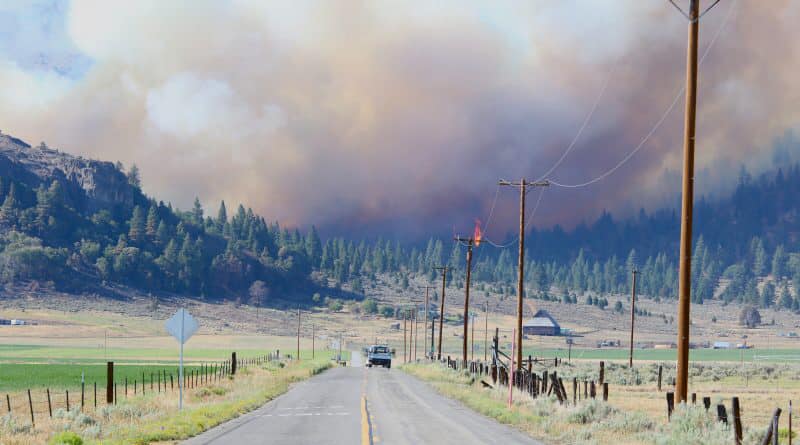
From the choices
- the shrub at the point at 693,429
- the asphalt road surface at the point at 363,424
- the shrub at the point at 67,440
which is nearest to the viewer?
the shrub at the point at 67,440

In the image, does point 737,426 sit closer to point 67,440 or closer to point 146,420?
point 67,440

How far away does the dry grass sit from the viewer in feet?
78.1

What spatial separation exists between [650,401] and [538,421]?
2618 centimetres

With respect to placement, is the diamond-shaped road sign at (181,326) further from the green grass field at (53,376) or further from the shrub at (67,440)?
the green grass field at (53,376)

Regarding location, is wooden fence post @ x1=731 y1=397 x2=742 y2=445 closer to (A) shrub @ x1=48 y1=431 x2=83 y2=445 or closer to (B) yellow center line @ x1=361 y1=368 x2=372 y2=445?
(B) yellow center line @ x1=361 y1=368 x2=372 y2=445

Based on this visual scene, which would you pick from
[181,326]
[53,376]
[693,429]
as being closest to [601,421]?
[693,429]

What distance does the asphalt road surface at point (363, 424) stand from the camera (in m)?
22.6

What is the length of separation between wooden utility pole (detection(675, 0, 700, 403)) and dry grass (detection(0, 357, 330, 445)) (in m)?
12.8

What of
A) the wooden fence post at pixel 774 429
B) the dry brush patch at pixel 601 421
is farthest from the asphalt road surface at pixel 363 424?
the wooden fence post at pixel 774 429

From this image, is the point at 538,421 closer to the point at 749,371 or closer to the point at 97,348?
the point at 749,371

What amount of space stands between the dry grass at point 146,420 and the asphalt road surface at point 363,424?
0.76 m

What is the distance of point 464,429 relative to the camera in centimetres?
2566

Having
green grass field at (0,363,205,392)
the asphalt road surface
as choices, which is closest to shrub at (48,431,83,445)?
the asphalt road surface

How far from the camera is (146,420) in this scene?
28.2 m
